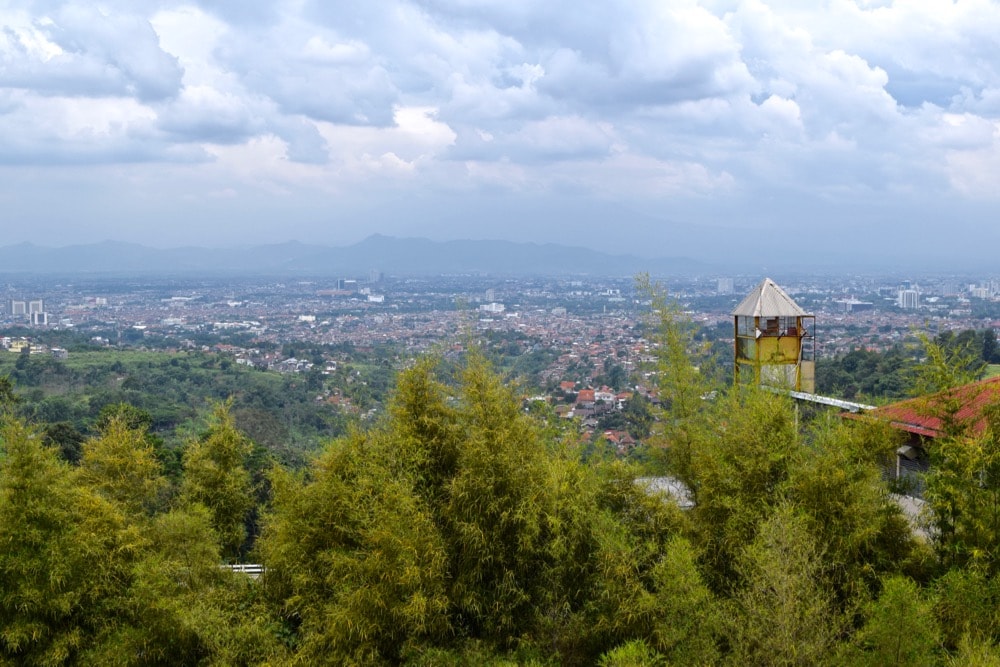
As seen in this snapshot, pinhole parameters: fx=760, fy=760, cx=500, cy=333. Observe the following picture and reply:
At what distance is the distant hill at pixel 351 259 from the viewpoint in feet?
316

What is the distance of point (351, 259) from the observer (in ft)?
434

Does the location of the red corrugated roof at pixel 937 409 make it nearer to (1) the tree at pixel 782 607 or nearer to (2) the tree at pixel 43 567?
(1) the tree at pixel 782 607

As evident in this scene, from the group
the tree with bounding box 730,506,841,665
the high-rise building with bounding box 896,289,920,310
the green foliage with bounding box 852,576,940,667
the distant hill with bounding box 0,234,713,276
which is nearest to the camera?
the green foliage with bounding box 852,576,940,667

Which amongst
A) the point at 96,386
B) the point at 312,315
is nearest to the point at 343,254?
the point at 312,315

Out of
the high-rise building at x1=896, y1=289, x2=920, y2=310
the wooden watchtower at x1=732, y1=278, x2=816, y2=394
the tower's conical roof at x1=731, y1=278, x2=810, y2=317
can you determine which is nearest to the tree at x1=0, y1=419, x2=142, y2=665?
the wooden watchtower at x1=732, y1=278, x2=816, y2=394

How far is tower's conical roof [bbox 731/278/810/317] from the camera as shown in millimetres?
9047

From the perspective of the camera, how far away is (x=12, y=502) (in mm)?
5367

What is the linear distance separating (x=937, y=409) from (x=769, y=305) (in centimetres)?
380

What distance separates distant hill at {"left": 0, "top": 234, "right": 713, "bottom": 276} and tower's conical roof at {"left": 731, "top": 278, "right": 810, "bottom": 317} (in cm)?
6655

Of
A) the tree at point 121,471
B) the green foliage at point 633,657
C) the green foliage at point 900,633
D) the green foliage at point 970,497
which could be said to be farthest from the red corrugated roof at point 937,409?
the tree at point 121,471

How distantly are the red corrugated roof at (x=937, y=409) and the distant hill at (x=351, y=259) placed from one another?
68.9 m

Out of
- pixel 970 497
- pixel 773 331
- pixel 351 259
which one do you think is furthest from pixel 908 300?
pixel 351 259

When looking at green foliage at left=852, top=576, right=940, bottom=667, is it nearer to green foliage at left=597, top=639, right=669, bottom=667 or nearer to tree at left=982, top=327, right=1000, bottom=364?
green foliage at left=597, top=639, right=669, bottom=667

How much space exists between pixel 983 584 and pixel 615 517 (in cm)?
236
